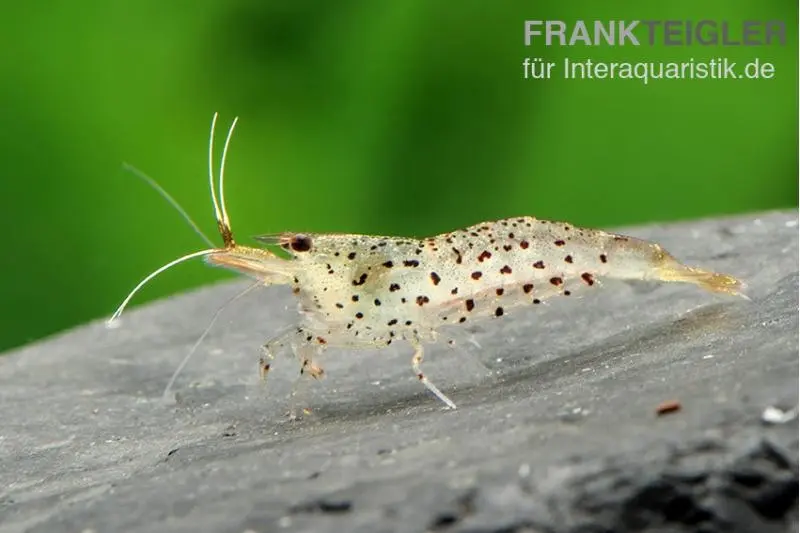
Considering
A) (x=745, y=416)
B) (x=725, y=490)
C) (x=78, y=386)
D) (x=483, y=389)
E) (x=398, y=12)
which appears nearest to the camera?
(x=725, y=490)

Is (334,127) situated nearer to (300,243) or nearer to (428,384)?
(300,243)

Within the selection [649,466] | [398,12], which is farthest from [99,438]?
[398,12]

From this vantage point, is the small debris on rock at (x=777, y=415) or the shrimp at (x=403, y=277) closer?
the small debris on rock at (x=777, y=415)

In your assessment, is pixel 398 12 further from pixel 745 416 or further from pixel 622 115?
pixel 745 416

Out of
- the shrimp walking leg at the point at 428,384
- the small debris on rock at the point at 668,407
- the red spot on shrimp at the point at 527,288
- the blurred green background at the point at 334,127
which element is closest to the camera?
the small debris on rock at the point at 668,407

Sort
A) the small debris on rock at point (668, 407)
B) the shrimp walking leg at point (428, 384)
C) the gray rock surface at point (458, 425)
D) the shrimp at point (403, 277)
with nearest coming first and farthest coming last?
the gray rock surface at point (458, 425) → the small debris on rock at point (668, 407) → the shrimp walking leg at point (428, 384) → the shrimp at point (403, 277)

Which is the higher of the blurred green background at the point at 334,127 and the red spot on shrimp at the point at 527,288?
the blurred green background at the point at 334,127

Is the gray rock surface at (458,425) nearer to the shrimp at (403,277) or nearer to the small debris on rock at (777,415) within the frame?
the small debris on rock at (777,415)

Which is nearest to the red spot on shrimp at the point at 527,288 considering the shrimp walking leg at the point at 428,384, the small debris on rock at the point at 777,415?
the shrimp walking leg at the point at 428,384

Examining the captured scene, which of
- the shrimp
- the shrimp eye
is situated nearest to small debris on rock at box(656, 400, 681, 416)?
the shrimp
